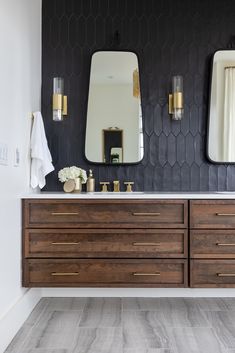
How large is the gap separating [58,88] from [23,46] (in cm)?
48

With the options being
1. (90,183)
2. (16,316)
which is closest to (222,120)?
(90,183)

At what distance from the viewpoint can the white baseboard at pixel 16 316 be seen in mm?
2068

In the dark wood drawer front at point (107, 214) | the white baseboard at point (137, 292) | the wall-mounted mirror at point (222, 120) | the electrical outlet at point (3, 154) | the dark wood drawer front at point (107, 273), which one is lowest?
the white baseboard at point (137, 292)

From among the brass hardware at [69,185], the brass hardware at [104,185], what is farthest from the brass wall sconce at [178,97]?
the brass hardware at [69,185]

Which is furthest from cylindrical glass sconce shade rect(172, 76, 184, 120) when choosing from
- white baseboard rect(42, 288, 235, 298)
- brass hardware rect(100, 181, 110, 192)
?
white baseboard rect(42, 288, 235, 298)

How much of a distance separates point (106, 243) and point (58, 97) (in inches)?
49.1

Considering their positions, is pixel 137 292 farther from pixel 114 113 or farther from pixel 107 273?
pixel 114 113

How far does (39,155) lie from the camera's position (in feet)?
9.11

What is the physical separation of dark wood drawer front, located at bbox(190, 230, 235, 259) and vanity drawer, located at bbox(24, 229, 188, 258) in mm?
65

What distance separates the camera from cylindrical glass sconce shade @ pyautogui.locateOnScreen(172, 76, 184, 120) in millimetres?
3031

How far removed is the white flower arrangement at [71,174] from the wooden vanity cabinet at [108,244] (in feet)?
1.35

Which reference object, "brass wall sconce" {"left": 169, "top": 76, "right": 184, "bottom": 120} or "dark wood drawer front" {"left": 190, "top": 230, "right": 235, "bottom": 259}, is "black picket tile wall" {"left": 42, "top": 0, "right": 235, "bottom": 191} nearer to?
"brass wall sconce" {"left": 169, "top": 76, "right": 184, "bottom": 120}

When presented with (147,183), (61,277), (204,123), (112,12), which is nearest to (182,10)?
(112,12)

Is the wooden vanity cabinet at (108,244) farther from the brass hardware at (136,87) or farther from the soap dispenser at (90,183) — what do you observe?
the brass hardware at (136,87)
